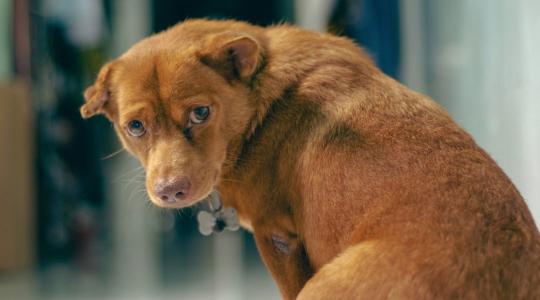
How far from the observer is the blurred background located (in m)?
3.40

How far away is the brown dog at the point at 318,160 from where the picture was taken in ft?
5.03

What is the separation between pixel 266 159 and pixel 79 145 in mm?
2413

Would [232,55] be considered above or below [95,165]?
above

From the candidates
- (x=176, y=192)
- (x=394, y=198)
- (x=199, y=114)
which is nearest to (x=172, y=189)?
(x=176, y=192)

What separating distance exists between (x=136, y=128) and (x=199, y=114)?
0.62ft

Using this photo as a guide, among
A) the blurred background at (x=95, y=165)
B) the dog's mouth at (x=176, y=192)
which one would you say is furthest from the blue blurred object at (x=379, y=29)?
the dog's mouth at (x=176, y=192)

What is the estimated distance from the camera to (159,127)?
1865 millimetres

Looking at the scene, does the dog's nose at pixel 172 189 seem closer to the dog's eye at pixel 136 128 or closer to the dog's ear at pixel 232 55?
the dog's eye at pixel 136 128

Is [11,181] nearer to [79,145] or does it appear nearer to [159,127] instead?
[79,145]

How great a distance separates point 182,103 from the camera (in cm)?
183

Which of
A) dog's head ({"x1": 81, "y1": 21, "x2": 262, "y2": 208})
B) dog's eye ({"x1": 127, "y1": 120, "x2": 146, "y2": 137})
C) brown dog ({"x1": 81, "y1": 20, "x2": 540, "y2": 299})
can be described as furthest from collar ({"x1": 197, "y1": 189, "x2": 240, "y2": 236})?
dog's eye ({"x1": 127, "y1": 120, "x2": 146, "y2": 137})

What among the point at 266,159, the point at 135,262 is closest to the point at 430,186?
the point at 266,159

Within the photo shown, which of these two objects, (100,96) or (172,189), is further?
(100,96)

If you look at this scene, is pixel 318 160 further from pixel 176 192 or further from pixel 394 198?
pixel 176 192
